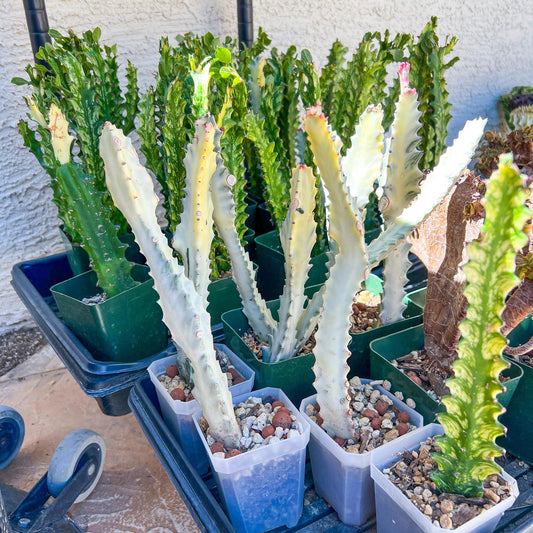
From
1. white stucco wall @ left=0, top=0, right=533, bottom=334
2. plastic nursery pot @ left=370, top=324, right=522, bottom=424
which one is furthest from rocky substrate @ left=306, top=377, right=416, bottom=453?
white stucco wall @ left=0, top=0, right=533, bottom=334

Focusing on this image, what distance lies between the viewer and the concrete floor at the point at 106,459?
132cm

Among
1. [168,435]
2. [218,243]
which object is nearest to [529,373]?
[168,435]

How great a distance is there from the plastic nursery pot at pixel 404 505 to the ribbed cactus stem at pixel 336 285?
0.27 ft

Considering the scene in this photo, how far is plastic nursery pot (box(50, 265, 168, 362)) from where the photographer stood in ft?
3.86

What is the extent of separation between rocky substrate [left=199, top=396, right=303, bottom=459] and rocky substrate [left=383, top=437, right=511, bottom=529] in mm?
173

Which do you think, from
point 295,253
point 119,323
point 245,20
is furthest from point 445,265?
point 245,20

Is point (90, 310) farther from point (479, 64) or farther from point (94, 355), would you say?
point (479, 64)

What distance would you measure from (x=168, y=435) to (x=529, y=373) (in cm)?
68

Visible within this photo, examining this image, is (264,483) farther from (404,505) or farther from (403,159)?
(403,159)

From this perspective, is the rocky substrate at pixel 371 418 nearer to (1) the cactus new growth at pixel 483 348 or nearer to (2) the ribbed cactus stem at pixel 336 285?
(2) the ribbed cactus stem at pixel 336 285

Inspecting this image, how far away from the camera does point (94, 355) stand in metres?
1.24

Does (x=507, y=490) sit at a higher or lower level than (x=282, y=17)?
lower

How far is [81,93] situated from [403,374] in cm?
101

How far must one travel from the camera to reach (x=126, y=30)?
1903mm
